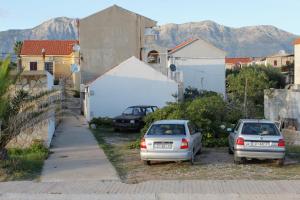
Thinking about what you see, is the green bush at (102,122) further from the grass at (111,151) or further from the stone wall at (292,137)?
the stone wall at (292,137)

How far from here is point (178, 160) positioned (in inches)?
642

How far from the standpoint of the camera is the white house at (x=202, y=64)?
60.1 metres

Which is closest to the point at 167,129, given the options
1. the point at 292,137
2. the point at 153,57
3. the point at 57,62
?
the point at 292,137

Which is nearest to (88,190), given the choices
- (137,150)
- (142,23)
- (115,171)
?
(115,171)

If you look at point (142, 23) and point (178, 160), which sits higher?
point (142, 23)

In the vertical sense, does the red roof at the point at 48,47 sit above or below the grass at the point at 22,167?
above

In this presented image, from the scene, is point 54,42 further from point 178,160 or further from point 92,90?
point 178,160

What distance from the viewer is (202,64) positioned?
60.9 meters

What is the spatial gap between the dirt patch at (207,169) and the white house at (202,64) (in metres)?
40.3

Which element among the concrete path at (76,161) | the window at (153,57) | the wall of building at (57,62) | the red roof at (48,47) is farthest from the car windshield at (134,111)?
the red roof at (48,47)

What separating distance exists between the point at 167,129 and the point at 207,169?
183cm

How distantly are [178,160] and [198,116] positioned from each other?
765 centimetres

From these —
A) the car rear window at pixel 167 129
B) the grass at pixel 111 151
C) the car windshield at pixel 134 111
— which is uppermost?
the car rear window at pixel 167 129

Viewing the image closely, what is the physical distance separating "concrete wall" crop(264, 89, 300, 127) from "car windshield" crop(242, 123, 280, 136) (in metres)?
14.2
